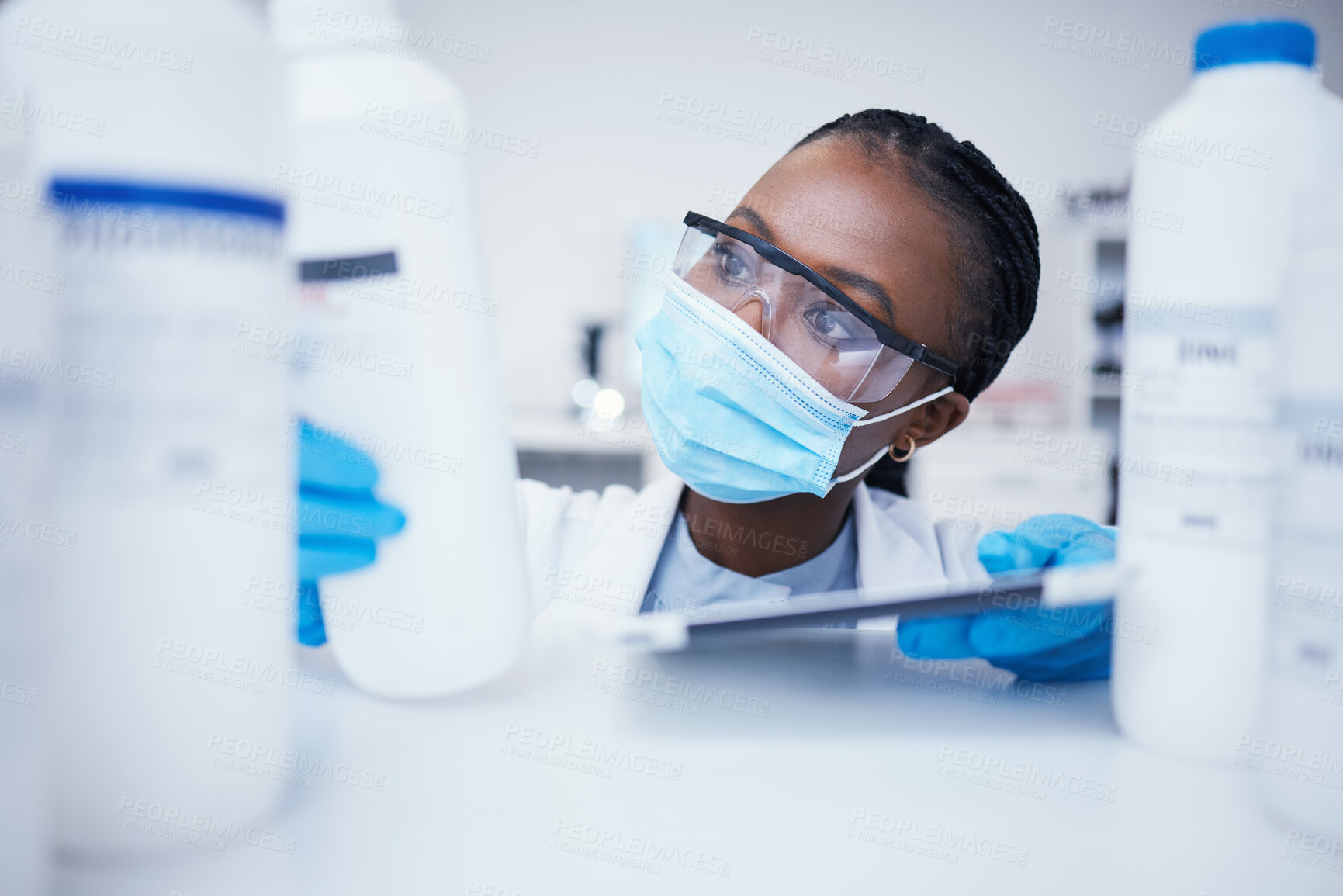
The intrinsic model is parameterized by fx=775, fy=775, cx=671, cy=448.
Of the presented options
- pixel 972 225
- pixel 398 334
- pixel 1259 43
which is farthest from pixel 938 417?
pixel 398 334

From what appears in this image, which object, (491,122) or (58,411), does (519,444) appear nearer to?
(491,122)

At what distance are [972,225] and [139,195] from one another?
92cm

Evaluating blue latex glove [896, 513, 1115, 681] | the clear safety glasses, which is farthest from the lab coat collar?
blue latex glove [896, 513, 1115, 681]

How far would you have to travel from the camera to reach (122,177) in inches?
9.6

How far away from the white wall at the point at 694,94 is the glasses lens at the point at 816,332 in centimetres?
256

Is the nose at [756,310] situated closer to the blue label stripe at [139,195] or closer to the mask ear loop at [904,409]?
the mask ear loop at [904,409]

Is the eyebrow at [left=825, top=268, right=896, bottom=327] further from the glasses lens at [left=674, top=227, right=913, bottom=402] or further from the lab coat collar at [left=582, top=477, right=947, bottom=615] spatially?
the lab coat collar at [left=582, top=477, right=947, bottom=615]

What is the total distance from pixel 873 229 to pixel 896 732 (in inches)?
24.2

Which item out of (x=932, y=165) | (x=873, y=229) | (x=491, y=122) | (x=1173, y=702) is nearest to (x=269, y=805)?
(x=1173, y=702)

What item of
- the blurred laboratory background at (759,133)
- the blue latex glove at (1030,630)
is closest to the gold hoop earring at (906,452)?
the blue latex glove at (1030,630)

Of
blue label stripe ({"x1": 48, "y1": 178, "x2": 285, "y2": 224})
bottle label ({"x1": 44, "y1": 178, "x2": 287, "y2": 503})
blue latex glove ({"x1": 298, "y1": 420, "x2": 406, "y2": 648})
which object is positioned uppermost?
blue label stripe ({"x1": 48, "y1": 178, "x2": 285, "y2": 224})

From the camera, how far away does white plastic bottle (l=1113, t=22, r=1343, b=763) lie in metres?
0.37

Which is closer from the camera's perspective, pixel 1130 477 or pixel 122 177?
pixel 122 177

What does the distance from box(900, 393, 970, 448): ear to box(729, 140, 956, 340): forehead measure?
110mm
